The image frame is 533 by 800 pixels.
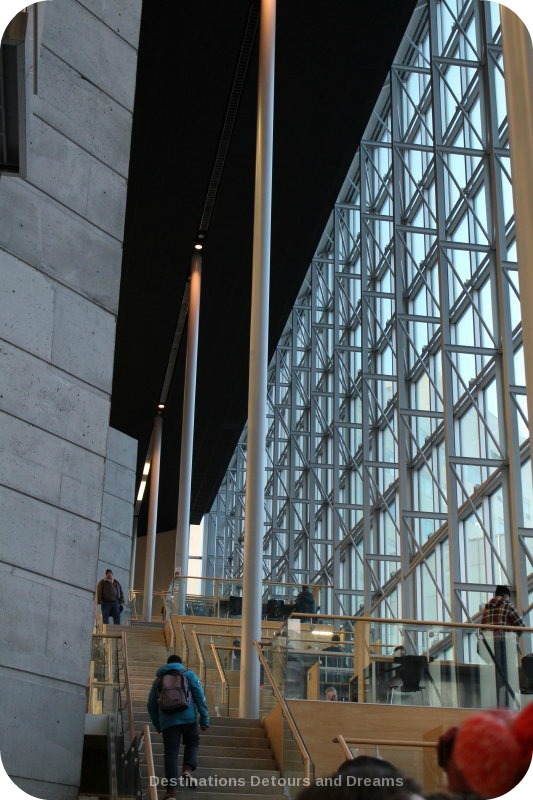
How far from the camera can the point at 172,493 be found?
5338 cm

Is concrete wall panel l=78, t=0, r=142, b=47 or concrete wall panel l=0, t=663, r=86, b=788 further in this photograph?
concrete wall panel l=78, t=0, r=142, b=47

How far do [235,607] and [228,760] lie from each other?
10657 millimetres

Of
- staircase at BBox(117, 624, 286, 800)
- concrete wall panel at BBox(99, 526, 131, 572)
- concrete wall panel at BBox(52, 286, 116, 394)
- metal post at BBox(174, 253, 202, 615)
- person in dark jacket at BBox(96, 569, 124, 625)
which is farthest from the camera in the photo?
concrete wall panel at BBox(99, 526, 131, 572)

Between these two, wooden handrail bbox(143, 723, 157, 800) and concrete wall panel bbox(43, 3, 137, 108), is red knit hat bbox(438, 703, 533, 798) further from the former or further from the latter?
concrete wall panel bbox(43, 3, 137, 108)

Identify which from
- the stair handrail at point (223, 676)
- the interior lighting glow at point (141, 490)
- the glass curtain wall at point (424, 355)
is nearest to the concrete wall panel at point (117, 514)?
the glass curtain wall at point (424, 355)

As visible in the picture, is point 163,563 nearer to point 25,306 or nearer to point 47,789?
point 47,789

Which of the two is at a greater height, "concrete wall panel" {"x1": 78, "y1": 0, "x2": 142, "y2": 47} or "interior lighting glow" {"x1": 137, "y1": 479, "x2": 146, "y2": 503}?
"interior lighting glow" {"x1": 137, "y1": 479, "x2": 146, "y2": 503}

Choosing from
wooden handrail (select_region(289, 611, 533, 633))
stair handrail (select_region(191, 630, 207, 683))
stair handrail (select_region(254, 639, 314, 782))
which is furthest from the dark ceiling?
wooden handrail (select_region(289, 611, 533, 633))

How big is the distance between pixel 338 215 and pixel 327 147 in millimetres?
4303

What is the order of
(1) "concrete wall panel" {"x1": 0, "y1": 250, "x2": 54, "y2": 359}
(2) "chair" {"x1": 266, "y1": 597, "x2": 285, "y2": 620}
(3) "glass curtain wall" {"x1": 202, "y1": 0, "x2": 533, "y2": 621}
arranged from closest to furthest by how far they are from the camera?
(1) "concrete wall panel" {"x1": 0, "y1": 250, "x2": 54, "y2": 359}, (3) "glass curtain wall" {"x1": 202, "y1": 0, "x2": 533, "y2": 621}, (2) "chair" {"x1": 266, "y1": 597, "x2": 285, "y2": 620}

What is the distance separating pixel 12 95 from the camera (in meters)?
5.98

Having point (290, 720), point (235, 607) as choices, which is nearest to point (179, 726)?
point (290, 720)

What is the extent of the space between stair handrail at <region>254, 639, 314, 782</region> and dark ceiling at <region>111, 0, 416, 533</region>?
13.0 metres

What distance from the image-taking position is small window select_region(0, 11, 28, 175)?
566 centimetres
